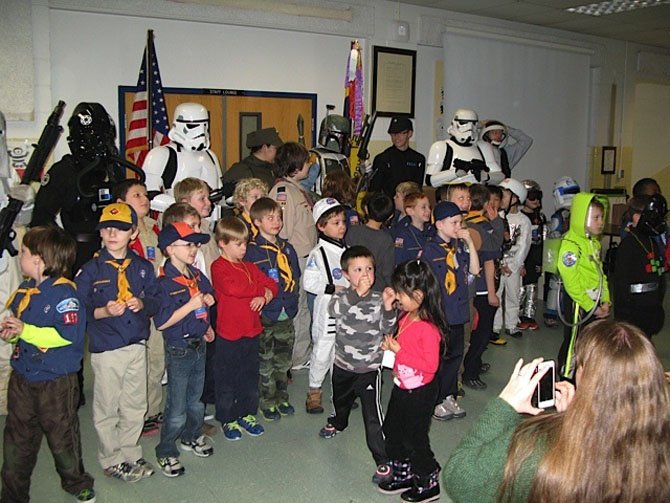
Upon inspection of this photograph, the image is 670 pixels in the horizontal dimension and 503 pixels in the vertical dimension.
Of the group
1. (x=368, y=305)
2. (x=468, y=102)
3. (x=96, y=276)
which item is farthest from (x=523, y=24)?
(x=96, y=276)

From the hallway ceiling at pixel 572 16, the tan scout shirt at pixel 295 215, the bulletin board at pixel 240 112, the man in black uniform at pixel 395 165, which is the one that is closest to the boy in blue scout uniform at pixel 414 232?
the tan scout shirt at pixel 295 215

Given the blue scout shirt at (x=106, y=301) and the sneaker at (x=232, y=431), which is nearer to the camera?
the blue scout shirt at (x=106, y=301)

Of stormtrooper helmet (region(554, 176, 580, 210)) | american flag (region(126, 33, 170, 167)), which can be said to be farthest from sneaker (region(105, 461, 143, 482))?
stormtrooper helmet (region(554, 176, 580, 210))

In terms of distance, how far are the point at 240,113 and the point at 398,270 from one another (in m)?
4.91

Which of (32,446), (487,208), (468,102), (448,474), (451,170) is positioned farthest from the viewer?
→ (468,102)

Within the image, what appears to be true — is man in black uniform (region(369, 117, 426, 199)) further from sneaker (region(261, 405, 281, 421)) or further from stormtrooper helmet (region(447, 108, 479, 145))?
sneaker (region(261, 405, 281, 421))

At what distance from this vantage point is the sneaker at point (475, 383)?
4855mm

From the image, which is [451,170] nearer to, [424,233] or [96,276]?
[424,233]

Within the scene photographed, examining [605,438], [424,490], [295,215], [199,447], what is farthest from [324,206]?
[605,438]

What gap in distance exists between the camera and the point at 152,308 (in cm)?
334

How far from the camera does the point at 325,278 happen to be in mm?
4164

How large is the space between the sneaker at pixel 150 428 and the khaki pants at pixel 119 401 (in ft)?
1.56

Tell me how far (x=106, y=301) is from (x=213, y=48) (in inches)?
190

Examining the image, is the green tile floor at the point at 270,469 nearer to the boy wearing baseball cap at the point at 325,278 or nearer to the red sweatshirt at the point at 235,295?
the boy wearing baseball cap at the point at 325,278
